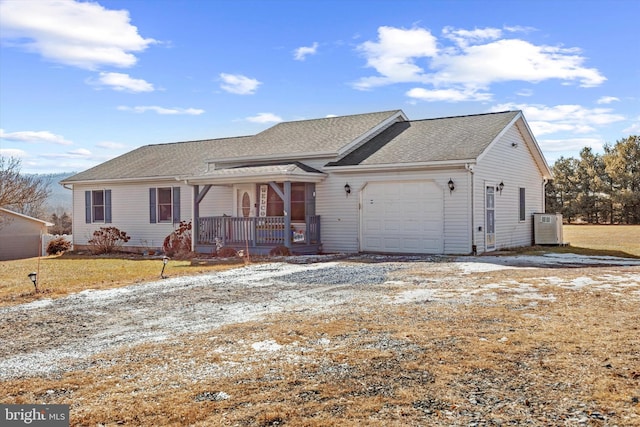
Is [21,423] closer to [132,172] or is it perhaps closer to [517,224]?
[517,224]

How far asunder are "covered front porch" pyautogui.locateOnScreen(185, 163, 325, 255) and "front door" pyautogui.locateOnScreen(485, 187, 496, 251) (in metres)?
5.07

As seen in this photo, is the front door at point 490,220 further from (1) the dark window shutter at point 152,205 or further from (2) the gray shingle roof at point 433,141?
(1) the dark window shutter at point 152,205

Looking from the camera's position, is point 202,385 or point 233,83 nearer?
point 202,385

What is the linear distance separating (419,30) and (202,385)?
14643mm

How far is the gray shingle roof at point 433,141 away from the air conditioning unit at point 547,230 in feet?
13.3

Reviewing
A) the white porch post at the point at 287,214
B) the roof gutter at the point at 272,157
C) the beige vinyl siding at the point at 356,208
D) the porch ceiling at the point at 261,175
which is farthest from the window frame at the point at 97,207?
the beige vinyl siding at the point at 356,208

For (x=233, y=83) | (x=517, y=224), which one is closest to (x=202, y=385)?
(x=517, y=224)

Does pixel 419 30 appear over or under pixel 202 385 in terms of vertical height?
over

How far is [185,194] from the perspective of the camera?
824 inches

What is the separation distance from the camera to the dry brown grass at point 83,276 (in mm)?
10102

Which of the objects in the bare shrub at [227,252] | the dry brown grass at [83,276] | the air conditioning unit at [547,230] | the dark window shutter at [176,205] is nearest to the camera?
the dry brown grass at [83,276]

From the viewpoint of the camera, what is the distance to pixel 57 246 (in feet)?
75.4

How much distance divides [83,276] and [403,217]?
8867 millimetres

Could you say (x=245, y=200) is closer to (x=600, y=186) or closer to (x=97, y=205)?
(x=97, y=205)
